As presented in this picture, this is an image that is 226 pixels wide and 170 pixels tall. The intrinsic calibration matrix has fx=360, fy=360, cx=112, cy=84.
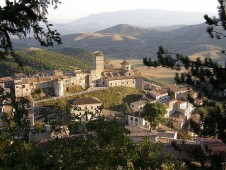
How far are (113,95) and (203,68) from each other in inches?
1838

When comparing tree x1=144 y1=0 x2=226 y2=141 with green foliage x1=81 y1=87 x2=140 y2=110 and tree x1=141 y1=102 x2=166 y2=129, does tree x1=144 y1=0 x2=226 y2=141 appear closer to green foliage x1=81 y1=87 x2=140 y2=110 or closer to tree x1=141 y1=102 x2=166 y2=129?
tree x1=141 y1=102 x2=166 y2=129

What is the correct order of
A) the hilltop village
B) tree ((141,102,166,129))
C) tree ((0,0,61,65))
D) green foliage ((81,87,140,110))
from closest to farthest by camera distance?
tree ((0,0,61,65)) < tree ((141,102,166,129)) < the hilltop village < green foliage ((81,87,140,110))

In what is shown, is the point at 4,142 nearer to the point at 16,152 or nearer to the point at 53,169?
the point at 16,152

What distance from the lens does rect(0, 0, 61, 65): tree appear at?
9.40m

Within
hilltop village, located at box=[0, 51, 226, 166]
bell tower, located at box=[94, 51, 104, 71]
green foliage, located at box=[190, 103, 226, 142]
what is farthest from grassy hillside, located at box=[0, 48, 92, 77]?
green foliage, located at box=[190, 103, 226, 142]

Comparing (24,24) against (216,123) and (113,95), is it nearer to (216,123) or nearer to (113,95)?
(216,123)

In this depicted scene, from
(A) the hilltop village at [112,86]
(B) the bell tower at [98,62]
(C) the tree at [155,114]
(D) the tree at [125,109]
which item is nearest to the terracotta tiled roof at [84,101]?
(A) the hilltop village at [112,86]

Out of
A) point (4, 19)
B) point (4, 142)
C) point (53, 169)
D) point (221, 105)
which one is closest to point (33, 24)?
point (4, 19)

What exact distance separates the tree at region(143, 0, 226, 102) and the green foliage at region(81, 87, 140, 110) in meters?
41.9

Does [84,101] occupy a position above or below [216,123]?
below

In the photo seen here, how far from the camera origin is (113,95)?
193 ft

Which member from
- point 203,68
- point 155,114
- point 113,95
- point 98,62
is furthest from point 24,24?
point 98,62

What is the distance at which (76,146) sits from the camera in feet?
34.4

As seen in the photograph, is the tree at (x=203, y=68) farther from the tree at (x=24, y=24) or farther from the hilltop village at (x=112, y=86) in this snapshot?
the hilltop village at (x=112, y=86)
